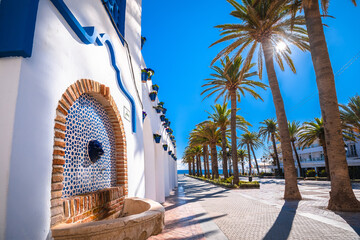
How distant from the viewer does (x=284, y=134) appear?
11.9m

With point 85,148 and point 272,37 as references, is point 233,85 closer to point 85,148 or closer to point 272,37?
point 272,37

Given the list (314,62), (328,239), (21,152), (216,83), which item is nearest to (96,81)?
(21,152)

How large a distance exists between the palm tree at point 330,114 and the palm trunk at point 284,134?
133 inches

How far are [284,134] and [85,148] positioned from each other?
1081 cm

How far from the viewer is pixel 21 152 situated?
2.12 m

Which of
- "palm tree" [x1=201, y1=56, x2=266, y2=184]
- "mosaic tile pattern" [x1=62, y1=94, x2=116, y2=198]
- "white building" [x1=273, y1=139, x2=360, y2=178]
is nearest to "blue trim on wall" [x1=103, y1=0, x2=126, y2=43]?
"mosaic tile pattern" [x1=62, y1=94, x2=116, y2=198]

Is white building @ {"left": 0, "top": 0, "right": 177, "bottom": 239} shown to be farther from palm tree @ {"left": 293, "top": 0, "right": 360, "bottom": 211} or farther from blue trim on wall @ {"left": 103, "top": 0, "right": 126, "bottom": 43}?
palm tree @ {"left": 293, "top": 0, "right": 360, "bottom": 211}

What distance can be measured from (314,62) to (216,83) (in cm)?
1188

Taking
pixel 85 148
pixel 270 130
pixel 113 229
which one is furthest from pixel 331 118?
pixel 270 130

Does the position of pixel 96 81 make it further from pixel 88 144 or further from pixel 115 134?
pixel 115 134

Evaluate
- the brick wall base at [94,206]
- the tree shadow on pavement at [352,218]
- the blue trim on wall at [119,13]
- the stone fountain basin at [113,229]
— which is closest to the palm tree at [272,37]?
the tree shadow on pavement at [352,218]

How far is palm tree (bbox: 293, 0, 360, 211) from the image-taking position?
7512mm

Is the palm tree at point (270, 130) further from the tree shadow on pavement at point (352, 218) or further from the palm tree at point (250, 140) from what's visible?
the tree shadow on pavement at point (352, 218)

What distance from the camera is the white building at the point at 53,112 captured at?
2.09 meters
